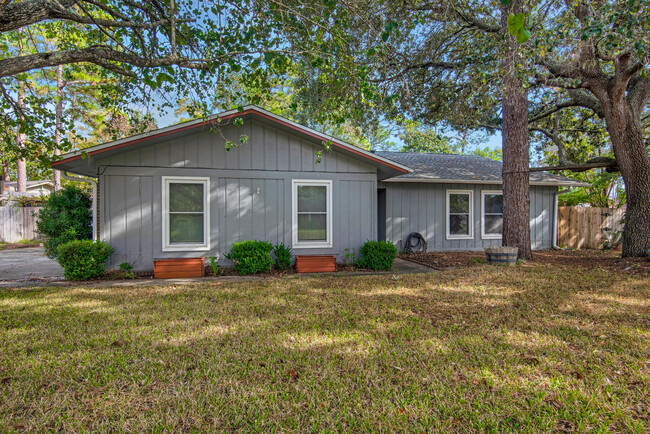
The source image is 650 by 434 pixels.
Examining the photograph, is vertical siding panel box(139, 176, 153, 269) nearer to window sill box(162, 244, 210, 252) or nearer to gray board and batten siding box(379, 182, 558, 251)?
window sill box(162, 244, 210, 252)

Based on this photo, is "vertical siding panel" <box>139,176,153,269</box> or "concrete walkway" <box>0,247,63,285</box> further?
"vertical siding panel" <box>139,176,153,269</box>

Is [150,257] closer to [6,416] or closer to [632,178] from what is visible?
[6,416]

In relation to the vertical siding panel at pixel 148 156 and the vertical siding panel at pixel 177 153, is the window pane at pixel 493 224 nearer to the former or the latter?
the vertical siding panel at pixel 177 153

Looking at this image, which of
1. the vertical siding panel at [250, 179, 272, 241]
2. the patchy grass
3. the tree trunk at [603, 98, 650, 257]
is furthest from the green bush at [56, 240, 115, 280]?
the tree trunk at [603, 98, 650, 257]

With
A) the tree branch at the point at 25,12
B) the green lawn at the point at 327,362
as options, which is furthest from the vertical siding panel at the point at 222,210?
the tree branch at the point at 25,12

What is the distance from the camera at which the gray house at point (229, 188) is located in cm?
703

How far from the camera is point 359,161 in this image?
8.28 meters

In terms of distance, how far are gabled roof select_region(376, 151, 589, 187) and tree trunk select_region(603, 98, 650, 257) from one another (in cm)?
306

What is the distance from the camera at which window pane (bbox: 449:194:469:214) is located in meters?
11.1

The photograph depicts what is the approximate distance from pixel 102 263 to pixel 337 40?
6.42 meters

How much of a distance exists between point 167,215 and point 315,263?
3.51m

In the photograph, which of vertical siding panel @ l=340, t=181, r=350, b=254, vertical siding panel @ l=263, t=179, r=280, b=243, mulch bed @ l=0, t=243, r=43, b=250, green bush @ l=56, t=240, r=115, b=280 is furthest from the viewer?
mulch bed @ l=0, t=243, r=43, b=250

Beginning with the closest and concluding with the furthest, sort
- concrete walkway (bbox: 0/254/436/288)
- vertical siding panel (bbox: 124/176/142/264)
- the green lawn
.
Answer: the green lawn, concrete walkway (bbox: 0/254/436/288), vertical siding panel (bbox: 124/176/142/264)

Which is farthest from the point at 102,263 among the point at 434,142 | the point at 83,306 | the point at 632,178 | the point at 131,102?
the point at 434,142
